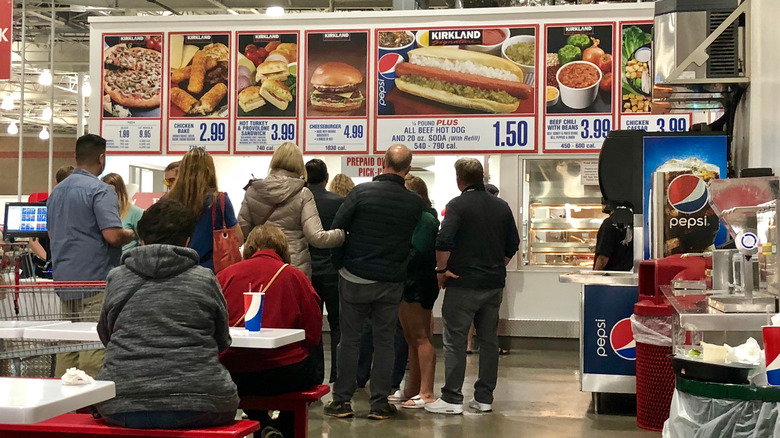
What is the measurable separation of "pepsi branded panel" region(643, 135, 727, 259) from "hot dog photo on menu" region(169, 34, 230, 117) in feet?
15.4

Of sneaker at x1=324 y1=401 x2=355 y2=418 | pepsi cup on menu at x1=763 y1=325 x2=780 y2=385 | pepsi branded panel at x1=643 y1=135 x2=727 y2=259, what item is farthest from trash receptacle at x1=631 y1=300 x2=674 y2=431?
pepsi cup on menu at x1=763 y1=325 x2=780 y2=385

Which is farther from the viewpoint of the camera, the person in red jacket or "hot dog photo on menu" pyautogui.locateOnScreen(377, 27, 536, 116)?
"hot dog photo on menu" pyautogui.locateOnScreen(377, 27, 536, 116)

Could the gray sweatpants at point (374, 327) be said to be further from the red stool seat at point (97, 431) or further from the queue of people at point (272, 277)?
the red stool seat at point (97, 431)

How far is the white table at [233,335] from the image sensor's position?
125 inches

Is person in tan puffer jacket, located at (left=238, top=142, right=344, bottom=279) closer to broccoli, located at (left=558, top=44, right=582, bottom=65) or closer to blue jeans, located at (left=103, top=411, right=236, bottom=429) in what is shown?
blue jeans, located at (left=103, top=411, right=236, bottom=429)

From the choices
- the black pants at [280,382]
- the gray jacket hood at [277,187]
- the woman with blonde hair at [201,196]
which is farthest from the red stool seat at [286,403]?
the gray jacket hood at [277,187]

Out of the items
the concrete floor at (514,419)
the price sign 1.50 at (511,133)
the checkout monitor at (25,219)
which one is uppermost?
the price sign 1.50 at (511,133)

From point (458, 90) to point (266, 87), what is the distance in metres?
1.84

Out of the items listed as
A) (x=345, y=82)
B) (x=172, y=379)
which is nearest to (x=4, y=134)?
(x=345, y=82)

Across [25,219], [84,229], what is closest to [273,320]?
[84,229]

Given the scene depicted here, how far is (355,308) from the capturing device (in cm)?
525

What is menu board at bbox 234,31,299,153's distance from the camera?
27.4ft

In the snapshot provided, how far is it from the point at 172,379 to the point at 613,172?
11.1 ft

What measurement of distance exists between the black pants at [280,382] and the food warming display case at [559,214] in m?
4.83
